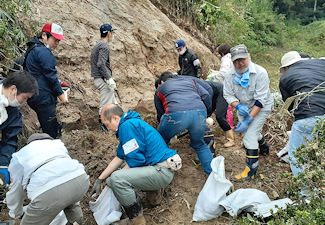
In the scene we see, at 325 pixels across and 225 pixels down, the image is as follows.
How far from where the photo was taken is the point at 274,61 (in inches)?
494

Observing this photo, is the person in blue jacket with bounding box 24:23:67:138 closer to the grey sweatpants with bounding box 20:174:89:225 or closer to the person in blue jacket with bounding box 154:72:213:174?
the person in blue jacket with bounding box 154:72:213:174

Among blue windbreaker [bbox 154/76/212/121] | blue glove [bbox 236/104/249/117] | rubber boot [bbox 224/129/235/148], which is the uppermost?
blue windbreaker [bbox 154/76/212/121]

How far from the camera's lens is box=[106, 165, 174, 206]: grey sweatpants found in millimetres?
3359

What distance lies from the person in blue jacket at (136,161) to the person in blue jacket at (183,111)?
48cm

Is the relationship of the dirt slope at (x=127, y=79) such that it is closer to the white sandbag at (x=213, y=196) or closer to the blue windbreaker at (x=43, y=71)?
the white sandbag at (x=213, y=196)

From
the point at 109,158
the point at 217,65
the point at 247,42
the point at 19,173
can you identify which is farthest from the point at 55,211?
the point at 247,42

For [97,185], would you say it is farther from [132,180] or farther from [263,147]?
[263,147]

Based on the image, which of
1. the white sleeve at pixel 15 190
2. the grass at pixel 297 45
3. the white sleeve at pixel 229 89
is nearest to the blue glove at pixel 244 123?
the white sleeve at pixel 229 89

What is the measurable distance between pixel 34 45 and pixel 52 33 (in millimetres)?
282

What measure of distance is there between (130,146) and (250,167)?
1882 millimetres

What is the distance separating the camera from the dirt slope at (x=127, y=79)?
13.8ft

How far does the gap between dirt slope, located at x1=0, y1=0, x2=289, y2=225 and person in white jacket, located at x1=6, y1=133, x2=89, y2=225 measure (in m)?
0.83

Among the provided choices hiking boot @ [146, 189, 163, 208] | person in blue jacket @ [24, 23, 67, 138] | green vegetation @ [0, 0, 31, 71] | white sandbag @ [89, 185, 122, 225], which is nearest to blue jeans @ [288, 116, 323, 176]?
hiking boot @ [146, 189, 163, 208]

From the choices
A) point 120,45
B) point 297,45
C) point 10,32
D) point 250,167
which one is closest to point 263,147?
point 250,167
